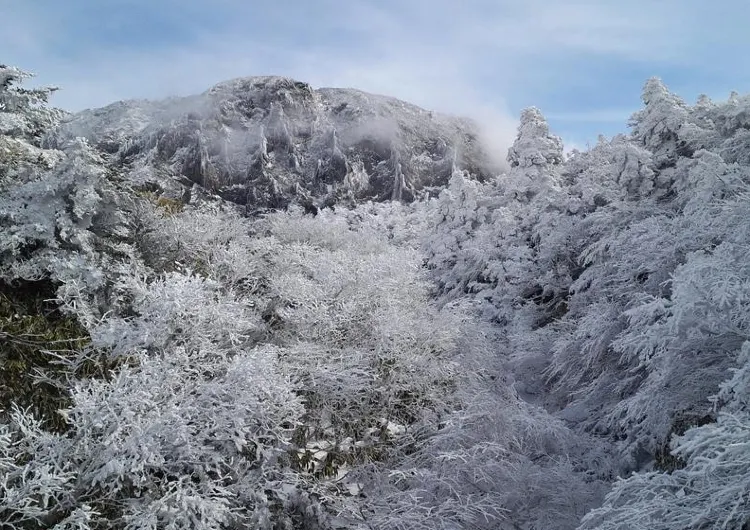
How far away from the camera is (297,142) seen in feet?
336

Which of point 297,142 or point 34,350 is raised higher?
point 297,142

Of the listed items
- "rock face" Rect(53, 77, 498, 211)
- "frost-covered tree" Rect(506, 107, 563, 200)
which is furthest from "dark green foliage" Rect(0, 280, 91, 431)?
"rock face" Rect(53, 77, 498, 211)

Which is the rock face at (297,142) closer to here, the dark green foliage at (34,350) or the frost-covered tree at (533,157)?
the frost-covered tree at (533,157)

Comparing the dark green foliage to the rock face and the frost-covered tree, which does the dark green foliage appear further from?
the rock face

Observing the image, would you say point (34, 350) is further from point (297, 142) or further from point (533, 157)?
point (297, 142)

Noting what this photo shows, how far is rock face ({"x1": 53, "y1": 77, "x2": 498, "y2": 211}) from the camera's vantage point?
81.8 meters

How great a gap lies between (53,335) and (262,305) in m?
4.87

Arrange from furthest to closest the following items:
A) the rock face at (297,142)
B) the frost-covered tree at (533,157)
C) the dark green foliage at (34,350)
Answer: the rock face at (297,142), the frost-covered tree at (533,157), the dark green foliage at (34,350)

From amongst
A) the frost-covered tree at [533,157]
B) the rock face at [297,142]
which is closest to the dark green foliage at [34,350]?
the frost-covered tree at [533,157]

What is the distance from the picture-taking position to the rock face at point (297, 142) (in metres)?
81.8

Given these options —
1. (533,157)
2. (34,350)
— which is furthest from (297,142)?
(34,350)

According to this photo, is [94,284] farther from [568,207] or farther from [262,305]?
[568,207]

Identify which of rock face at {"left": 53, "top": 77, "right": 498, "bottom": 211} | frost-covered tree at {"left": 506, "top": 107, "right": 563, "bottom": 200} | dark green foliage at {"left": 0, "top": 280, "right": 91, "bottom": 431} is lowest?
dark green foliage at {"left": 0, "top": 280, "right": 91, "bottom": 431}

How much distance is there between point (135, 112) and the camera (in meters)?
108
